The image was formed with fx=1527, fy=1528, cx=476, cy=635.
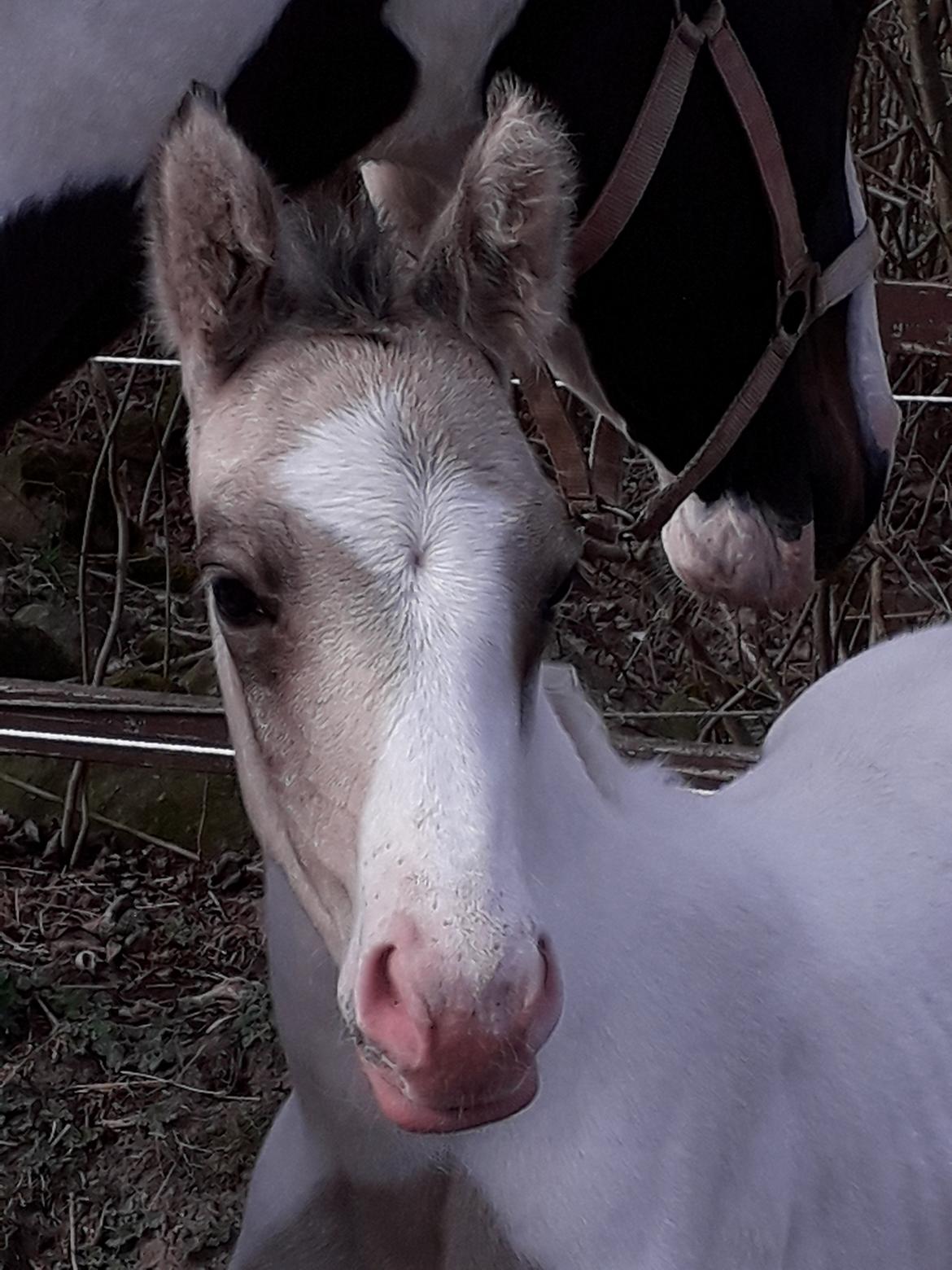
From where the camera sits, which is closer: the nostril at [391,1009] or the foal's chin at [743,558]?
the nostril at [391,1009]

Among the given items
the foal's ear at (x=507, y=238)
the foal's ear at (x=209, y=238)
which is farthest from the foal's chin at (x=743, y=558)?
the foal's ear at (x=209, y=238)

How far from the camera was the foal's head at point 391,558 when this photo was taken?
994mm

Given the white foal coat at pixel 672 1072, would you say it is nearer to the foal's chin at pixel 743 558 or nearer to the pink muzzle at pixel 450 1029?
the pink muzzle at pixel 450 1029

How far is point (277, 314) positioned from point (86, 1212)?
6.63 ft

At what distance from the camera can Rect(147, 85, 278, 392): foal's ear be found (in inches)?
46.3

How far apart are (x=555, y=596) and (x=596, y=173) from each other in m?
0.69

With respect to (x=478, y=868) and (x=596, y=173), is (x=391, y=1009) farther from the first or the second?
(x=596, y=173)

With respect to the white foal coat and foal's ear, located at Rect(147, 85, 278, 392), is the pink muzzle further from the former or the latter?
foal's ear, located at Rect(147, 85, 278, 392)

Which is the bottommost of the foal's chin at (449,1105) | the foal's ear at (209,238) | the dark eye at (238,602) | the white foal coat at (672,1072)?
the white foal coat at (672,1072)

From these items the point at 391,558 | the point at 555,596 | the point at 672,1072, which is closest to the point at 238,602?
the point at 391,558

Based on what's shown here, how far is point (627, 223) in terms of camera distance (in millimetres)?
1748

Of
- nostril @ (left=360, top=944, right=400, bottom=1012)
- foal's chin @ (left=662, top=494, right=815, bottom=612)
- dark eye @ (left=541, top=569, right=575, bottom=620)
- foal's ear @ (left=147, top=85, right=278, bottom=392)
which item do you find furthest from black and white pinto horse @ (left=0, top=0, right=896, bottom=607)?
nostril @ (left=360, top=944, right=400, bottom=1012)

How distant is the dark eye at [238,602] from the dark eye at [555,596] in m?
0.21

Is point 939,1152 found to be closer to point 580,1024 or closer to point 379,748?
point 580,1024
